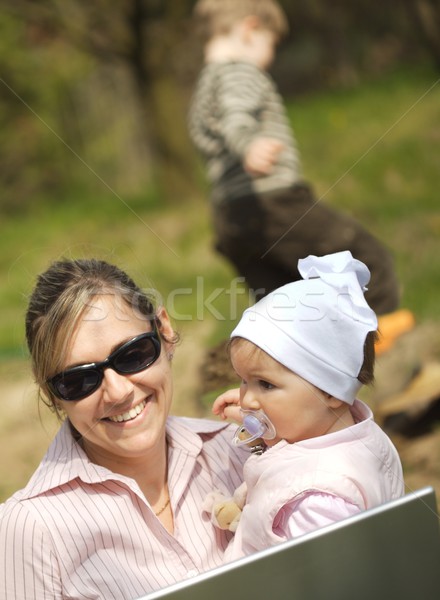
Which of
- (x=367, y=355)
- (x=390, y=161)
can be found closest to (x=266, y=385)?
(x=367, y=355)

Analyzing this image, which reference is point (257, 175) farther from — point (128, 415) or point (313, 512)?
point (313, 512)

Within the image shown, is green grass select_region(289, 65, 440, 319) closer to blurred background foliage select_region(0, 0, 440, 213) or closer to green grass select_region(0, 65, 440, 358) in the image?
green grass select_region(0, 65, 440, 358)

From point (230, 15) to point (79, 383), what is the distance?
2.71m

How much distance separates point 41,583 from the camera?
59.2 inches

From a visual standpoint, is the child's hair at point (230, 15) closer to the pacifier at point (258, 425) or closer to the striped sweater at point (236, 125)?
the striped sweater at point (236, 125)

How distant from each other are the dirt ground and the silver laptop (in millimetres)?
1374

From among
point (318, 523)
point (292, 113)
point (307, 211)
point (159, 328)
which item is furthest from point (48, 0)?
point (318, 523)

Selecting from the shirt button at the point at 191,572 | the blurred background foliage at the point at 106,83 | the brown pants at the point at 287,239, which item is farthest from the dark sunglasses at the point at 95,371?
the blurred background foliage at the point at 106,83

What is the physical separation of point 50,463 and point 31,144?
805 cm

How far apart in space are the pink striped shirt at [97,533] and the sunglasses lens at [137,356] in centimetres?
18

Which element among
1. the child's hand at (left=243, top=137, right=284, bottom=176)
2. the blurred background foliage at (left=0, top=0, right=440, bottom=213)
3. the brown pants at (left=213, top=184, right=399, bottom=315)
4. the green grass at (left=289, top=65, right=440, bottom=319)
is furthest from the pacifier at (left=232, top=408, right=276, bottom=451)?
the blurred background foliage at (left=0, top=0, right=440, bottom=213)

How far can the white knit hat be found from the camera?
62.0 inches

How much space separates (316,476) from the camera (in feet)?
4.81

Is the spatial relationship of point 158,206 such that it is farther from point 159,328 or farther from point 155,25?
point 159,328
